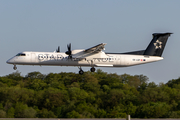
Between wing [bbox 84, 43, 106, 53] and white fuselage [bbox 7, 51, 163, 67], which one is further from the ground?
wing [bbox 84, 43, 106, 53]

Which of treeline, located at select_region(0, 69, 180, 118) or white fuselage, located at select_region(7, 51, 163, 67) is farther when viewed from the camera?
treeline, located at select_region(0, 69, 180, 118)

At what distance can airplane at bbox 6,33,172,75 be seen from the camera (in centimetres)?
3447

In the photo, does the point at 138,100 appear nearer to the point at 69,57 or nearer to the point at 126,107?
the point at 126,107

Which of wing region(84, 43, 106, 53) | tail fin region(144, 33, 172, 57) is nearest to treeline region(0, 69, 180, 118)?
tail fin region(144, 33, 172, 57)

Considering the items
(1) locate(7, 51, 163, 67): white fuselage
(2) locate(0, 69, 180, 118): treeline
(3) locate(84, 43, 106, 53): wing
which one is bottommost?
(2) locate(0, 69, 180, 118): treeline

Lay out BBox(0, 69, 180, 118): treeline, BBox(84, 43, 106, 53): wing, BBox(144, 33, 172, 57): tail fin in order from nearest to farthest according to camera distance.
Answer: BBox(84, 43, 106, 53): wing < BBox(144, 33, 172, 57): tail fin < BBox(0, 69, 180, 118): treeline

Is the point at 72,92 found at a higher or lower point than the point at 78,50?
lower

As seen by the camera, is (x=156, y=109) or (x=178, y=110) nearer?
(x=156, y=109)

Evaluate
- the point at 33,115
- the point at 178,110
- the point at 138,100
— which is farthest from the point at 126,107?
the point at 33,115

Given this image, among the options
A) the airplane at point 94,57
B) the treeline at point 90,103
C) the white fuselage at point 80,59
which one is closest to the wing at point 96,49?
the airplane at point 94,57

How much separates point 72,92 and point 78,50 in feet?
103

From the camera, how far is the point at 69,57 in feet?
114

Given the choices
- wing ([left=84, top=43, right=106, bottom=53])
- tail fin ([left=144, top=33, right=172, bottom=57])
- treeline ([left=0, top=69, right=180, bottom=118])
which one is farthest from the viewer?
treeline ([left=0, top=69, right=180, bottom=118])

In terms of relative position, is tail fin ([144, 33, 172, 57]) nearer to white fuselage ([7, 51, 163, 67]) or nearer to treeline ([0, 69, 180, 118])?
white fuselage ([7, 51, 163, 67])
